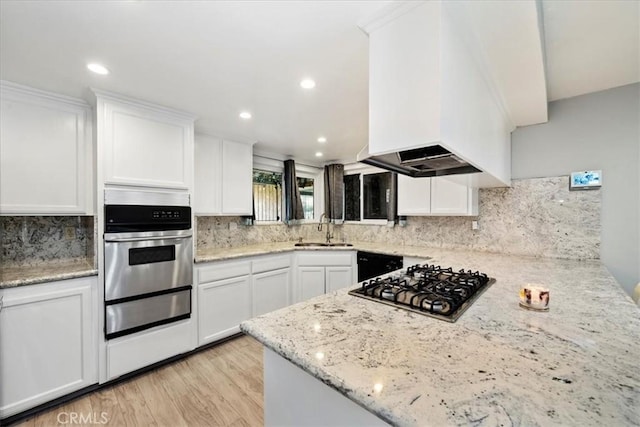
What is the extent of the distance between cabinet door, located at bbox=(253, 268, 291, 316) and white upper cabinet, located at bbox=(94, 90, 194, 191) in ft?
4.35

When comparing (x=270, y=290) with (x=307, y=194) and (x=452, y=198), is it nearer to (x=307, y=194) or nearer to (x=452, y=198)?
(x=307, y=194)

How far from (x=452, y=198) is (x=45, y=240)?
12.6 feet

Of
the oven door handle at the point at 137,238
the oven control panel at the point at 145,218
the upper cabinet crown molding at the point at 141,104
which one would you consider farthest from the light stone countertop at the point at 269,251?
the upper cabinet crown molding at the point at 141,104

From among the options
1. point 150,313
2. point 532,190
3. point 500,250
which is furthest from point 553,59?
point 150,313

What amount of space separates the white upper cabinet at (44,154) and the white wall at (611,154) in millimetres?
4115

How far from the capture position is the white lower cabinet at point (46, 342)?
1721 mm

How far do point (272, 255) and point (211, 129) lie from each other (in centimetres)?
159

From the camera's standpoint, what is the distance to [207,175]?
2.98 metres

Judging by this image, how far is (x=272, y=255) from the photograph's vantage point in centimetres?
321

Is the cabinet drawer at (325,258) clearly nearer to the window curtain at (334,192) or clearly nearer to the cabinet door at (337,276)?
the cabinet door at (337,276)

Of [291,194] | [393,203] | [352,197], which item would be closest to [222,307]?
[291,194]

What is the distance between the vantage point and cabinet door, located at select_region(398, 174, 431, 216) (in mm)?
3061

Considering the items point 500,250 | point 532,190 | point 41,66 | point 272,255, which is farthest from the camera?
point 272,255

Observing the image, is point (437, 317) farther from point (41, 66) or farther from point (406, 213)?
point (41, 66)
